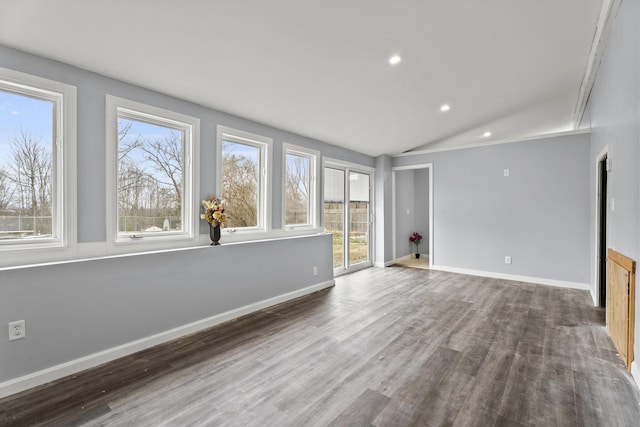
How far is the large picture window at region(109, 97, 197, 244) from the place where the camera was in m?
2.87

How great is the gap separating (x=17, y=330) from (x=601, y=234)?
6021 mm

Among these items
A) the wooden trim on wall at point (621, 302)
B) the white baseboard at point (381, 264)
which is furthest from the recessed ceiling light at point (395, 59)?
the white baseboard at point (381, 264)

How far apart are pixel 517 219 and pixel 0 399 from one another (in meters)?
6.54

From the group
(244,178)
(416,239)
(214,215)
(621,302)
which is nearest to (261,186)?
(244,178)

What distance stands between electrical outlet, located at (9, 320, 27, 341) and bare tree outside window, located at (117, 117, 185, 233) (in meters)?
0.96

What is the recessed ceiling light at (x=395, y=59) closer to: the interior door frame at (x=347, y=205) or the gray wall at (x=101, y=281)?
the gray wall at (x=101, y=281)

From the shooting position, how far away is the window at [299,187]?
15.2ft

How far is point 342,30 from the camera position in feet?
8.75

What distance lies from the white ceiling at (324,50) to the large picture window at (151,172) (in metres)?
0.32

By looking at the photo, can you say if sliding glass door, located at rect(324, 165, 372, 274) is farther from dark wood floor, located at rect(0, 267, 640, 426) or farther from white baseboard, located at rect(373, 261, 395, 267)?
dark wood floor, located at rect(0, 267, 640, 426)

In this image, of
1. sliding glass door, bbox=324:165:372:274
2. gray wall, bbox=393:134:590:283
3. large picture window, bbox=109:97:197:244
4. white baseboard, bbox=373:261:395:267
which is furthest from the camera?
white baseboard, bbox=373:261:395:267

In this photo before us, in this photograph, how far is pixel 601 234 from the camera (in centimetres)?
402

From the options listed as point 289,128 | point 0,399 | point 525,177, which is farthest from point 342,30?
point 525,177

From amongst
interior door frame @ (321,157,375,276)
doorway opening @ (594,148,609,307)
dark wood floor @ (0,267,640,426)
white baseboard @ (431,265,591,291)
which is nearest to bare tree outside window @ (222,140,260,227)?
dark wood floor @ (0,267,640,426)
